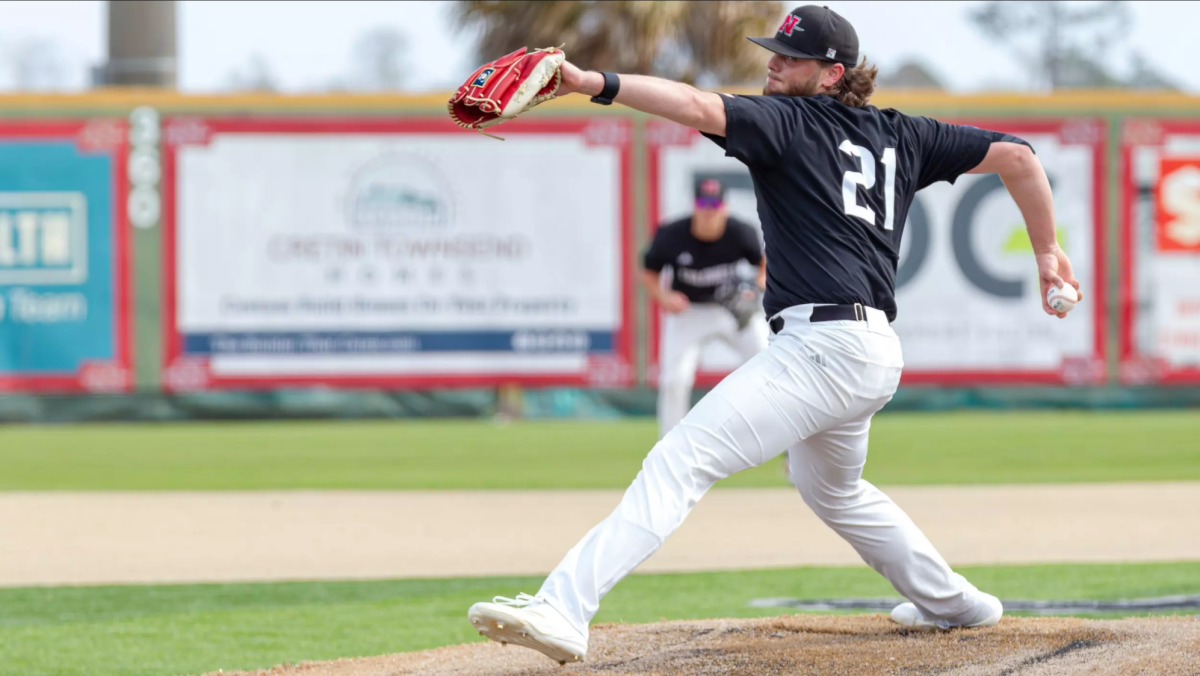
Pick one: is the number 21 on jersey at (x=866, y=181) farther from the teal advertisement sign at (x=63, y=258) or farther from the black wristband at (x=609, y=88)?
the teal advertisement sign at (x=63, y=258)

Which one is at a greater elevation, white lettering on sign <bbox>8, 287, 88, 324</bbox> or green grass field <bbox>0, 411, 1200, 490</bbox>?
white lettering on sign <bbox>8, 287, 88, 324</bbox>

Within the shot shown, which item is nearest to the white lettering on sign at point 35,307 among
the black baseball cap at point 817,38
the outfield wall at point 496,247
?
the outfield wall at point 496,247

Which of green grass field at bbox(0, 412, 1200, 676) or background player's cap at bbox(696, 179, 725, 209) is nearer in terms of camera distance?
green grass field at bbox(0, 412, 1200, 676)

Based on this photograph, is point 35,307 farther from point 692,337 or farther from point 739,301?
point 739,301

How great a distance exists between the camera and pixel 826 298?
3.91 meters

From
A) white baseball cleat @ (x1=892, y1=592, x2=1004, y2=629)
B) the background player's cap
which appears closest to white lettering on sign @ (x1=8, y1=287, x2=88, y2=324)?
the background player's cap

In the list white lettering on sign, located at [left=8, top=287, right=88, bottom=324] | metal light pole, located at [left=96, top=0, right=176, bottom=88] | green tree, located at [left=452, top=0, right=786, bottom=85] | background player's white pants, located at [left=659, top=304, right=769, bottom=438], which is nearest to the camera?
background player's white pants, located at [left=659, top=304, right=769, bottom=438]

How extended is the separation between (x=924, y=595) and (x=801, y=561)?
7.93ft

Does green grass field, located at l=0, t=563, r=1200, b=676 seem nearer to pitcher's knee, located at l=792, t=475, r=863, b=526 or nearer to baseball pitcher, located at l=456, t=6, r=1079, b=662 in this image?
pitcher's knee, located at l=792, t=475, r=863, b=526

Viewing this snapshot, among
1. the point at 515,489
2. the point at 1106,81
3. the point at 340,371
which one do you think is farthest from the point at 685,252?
the point at 1106,81

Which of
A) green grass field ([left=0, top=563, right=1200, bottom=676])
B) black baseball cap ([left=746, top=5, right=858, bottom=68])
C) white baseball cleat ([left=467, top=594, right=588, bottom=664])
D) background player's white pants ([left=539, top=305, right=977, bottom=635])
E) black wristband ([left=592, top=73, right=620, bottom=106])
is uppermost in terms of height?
black baseball cap ([left=746, top=5, right=858, bottom=68])

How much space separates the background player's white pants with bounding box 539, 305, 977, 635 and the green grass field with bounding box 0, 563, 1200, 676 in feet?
4.85

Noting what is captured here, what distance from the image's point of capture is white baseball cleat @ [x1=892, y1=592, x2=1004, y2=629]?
4477 mm

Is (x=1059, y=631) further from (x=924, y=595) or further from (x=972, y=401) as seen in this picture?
(x=972, y=401)
